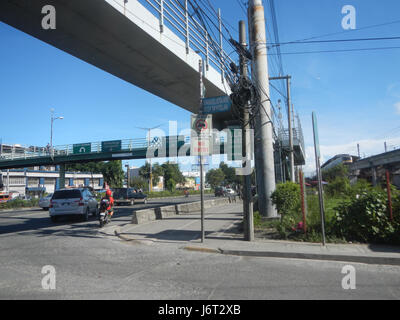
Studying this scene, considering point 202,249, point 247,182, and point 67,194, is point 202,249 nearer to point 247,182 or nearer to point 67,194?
point 247,182

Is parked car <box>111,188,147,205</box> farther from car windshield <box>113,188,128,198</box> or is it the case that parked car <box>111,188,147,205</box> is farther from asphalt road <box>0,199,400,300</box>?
asphalt road <box>0,199,400,300</box>

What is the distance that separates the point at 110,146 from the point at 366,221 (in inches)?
1258

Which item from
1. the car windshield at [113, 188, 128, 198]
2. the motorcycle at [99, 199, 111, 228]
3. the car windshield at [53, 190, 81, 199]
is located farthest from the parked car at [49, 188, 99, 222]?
the car windshield at [113, 188, 128, 198]

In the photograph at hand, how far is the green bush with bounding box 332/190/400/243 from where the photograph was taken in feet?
24.6

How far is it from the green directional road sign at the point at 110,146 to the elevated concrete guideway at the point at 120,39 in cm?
2084

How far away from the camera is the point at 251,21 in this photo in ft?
45.4

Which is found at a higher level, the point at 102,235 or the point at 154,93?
the point at 154,93

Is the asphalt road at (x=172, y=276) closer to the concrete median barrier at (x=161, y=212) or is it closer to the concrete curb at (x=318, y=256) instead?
the concrete curb at (x=318, y=256)

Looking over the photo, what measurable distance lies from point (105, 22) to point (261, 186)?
9.13m

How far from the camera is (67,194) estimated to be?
14.8 metres

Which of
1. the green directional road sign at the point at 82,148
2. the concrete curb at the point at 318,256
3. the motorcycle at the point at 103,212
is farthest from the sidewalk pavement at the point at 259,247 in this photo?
the green directional road sign at the point at 82,148

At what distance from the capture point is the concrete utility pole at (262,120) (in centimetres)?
1276
